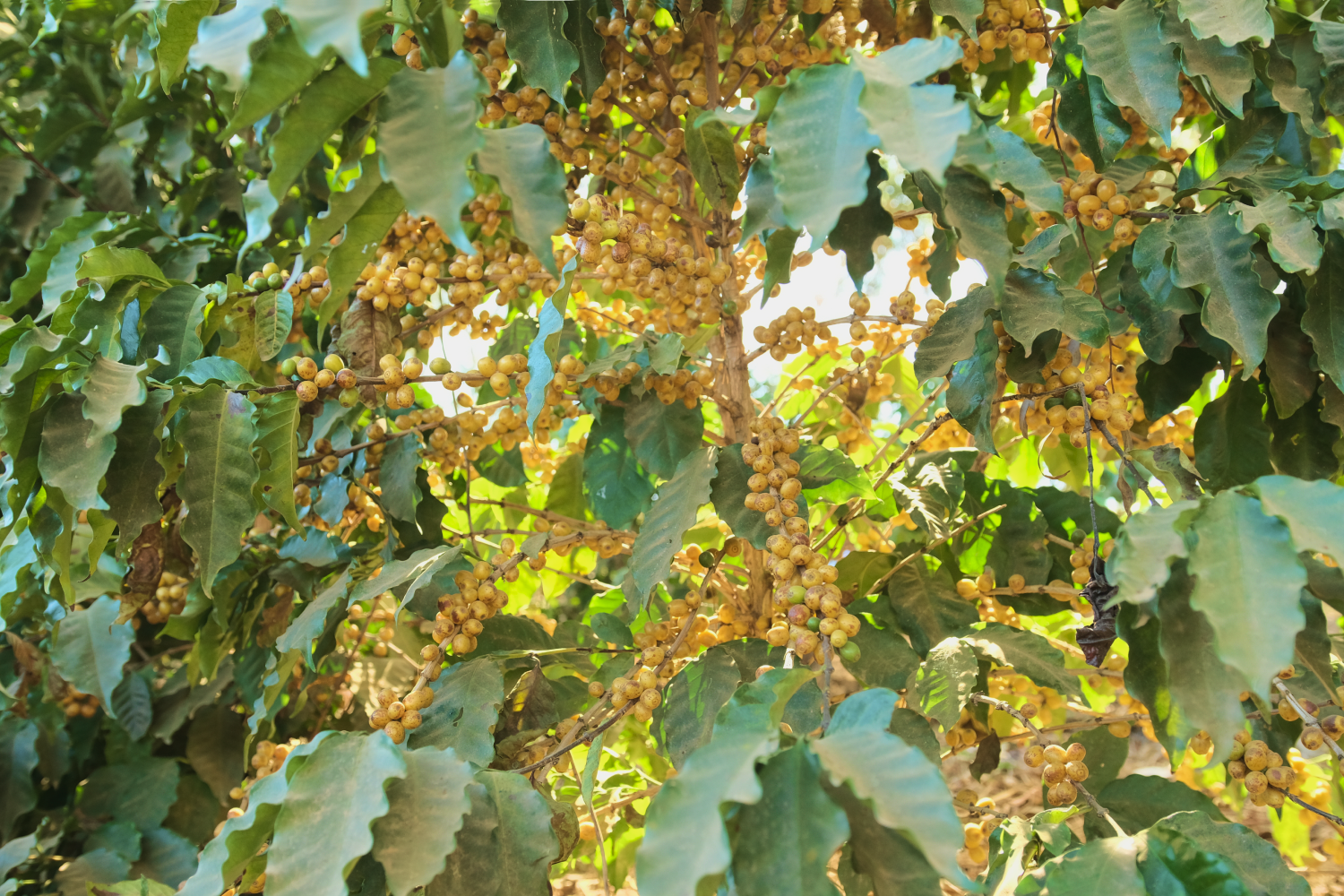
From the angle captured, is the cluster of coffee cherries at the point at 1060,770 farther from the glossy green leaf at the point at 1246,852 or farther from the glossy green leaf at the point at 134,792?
the glossy green leaf at the point at 134,792

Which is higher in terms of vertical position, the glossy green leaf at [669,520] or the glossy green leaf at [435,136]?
the glossy green leaf at [435,136]

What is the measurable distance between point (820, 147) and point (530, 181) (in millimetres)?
172

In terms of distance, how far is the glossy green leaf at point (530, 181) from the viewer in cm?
53

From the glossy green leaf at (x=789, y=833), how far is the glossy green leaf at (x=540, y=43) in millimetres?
544

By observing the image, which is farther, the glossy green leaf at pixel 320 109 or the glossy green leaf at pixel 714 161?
the glossy green leaf at pixel 714 161

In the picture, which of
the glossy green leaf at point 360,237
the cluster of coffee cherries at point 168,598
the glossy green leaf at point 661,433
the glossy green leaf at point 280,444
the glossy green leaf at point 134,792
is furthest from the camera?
the glossy green leaf at point 134,792

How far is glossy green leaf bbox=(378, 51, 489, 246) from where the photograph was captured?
497mm

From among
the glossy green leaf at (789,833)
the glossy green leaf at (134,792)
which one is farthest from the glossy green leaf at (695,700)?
the glossy green leaf at (134,792)

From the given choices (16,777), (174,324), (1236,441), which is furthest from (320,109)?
(16,777)

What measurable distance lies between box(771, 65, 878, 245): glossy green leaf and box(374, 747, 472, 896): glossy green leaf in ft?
1.29

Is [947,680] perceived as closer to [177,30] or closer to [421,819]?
[421,819]

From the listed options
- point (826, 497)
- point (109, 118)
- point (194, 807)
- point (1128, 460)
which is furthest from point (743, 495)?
point (109, 118)

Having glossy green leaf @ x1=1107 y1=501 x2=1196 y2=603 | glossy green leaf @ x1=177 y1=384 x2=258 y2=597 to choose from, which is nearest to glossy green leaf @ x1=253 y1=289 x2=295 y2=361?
glossy green leaf @ x1=177 y1=384 x2=258 y2=597

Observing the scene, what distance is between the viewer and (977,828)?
93cm
